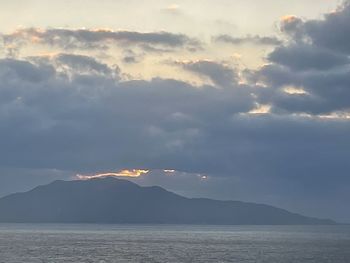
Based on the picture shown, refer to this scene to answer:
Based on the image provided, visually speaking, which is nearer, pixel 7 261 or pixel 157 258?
pixel 7 261

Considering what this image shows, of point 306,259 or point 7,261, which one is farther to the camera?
point 306,259

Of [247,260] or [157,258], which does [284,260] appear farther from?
[157,258]

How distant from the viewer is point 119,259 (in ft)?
506

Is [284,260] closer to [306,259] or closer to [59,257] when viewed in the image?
[306,259]

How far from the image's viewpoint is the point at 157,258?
15788 cm

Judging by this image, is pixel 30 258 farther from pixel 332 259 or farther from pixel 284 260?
pixel 332 259

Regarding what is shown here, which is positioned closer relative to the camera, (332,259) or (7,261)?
(7,261)

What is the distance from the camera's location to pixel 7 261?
145125 millimetres

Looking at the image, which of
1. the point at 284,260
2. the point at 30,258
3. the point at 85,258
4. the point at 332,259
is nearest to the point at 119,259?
the point at 85,258

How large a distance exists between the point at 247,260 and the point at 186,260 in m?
14.4

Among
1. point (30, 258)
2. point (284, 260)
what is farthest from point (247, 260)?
point (30, 258)

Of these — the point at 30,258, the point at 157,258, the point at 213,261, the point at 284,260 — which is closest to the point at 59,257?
the point at 30,258

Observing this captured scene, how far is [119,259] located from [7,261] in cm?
2577

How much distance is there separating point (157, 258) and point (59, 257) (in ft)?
78.1
